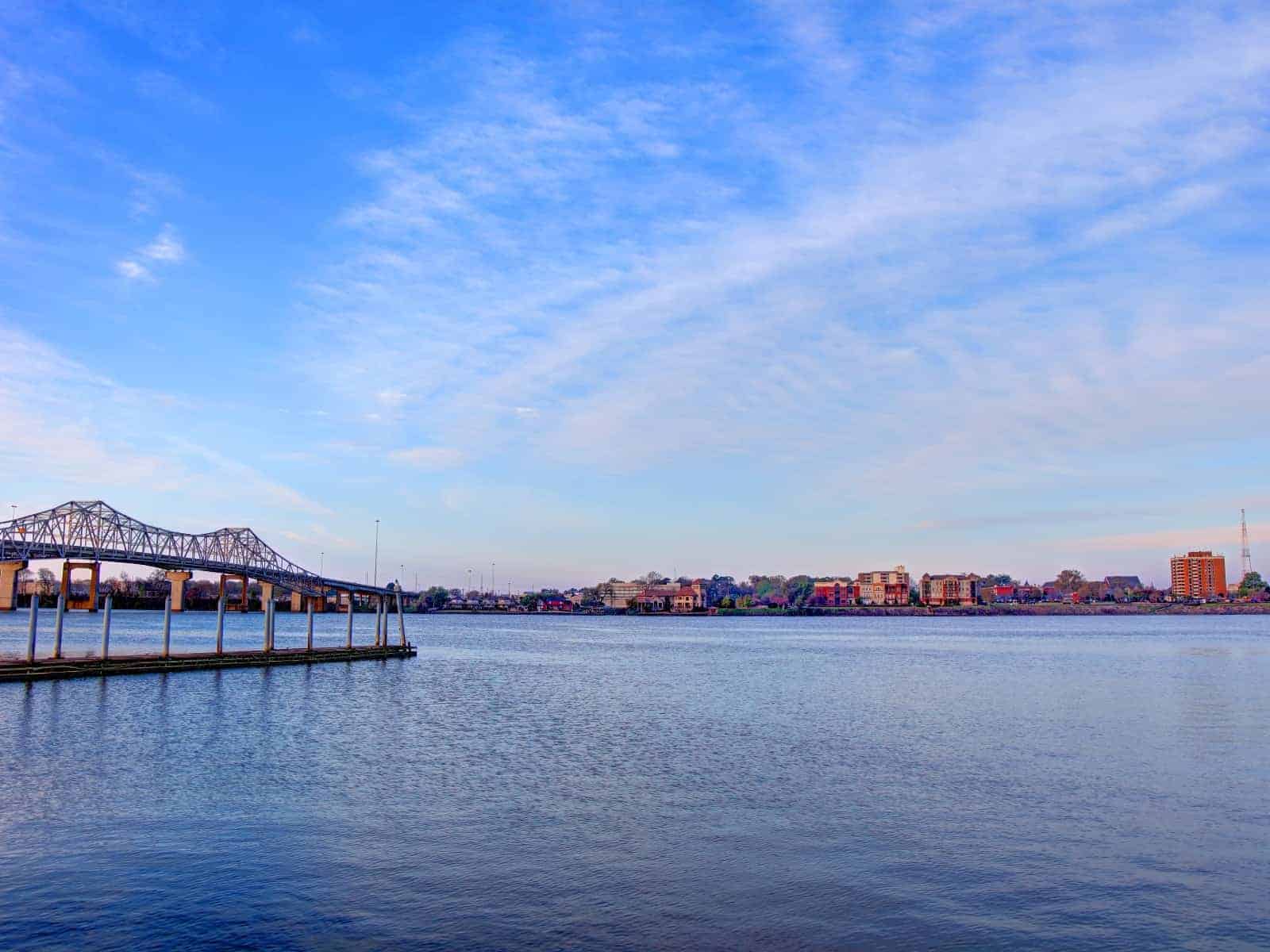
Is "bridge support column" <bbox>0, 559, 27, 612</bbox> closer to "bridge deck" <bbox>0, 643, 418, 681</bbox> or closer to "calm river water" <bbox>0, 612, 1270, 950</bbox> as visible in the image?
"bridge deck" <bbox>0, 643, 418, 681</bbox>

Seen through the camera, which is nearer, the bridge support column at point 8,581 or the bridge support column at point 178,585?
the bridge support column at point 8,581

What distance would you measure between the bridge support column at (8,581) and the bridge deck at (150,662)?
430 ft

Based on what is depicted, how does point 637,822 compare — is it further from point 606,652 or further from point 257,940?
point 606,652

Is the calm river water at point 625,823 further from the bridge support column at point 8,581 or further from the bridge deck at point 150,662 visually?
the bridge support column at point 8,581

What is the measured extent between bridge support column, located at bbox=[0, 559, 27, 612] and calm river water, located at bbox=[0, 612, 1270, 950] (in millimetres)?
150165

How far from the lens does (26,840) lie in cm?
1950

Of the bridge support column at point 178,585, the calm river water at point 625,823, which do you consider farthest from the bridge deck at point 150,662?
the bridge support column at point 178,585

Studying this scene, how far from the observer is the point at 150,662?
54250 mm

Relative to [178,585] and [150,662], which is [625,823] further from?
[178,585]

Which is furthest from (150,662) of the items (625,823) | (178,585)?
(178,585)

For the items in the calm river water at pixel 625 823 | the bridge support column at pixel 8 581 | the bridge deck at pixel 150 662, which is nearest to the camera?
the calm river water at pixel 625 823

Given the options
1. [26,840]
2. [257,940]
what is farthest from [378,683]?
[257,940]

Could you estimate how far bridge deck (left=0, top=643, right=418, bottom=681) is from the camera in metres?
47.6

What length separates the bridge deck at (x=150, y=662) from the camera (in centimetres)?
4765
